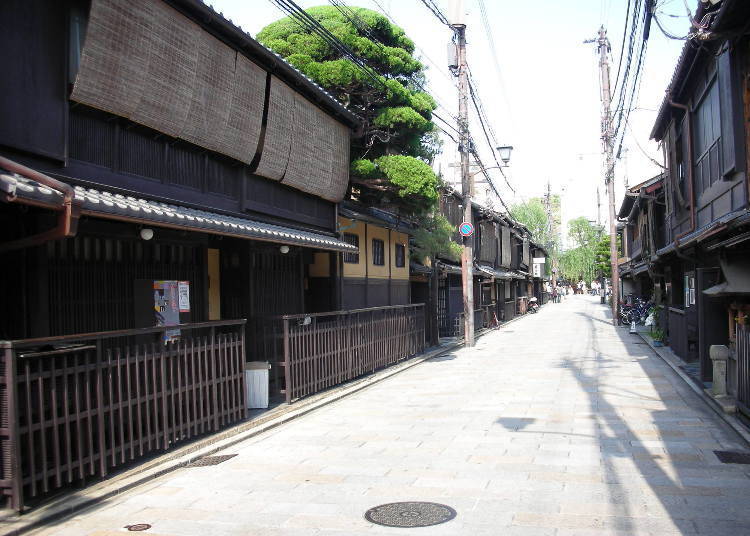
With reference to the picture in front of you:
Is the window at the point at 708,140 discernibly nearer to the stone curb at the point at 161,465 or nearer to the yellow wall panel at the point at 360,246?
the yellow wall panel at the point at 360,246

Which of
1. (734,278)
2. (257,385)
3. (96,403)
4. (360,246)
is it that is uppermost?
(360,246)

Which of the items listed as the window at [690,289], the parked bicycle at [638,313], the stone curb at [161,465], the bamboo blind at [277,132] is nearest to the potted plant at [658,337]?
the window at [690,289]

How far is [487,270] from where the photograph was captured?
36688 mm

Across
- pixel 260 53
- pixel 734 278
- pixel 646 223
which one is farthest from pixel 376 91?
pixel 646 223

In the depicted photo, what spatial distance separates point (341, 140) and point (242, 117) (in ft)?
14.9

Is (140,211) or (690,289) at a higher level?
(140,211)

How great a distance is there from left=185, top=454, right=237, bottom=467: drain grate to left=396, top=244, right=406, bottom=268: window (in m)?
13.2

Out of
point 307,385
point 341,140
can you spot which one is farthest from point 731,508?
point 341,140

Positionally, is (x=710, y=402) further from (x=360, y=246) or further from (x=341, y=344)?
(x=360, y=246)

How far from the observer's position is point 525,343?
2594cm

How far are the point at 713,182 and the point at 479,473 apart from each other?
10.3m

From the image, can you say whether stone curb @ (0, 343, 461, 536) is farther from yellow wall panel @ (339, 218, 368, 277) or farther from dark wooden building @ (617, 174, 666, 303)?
dark wooden building @ (617, 174, 666, 303)

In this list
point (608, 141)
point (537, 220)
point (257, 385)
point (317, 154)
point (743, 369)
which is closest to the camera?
point (743, 369)

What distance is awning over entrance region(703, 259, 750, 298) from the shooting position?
1153 cm
